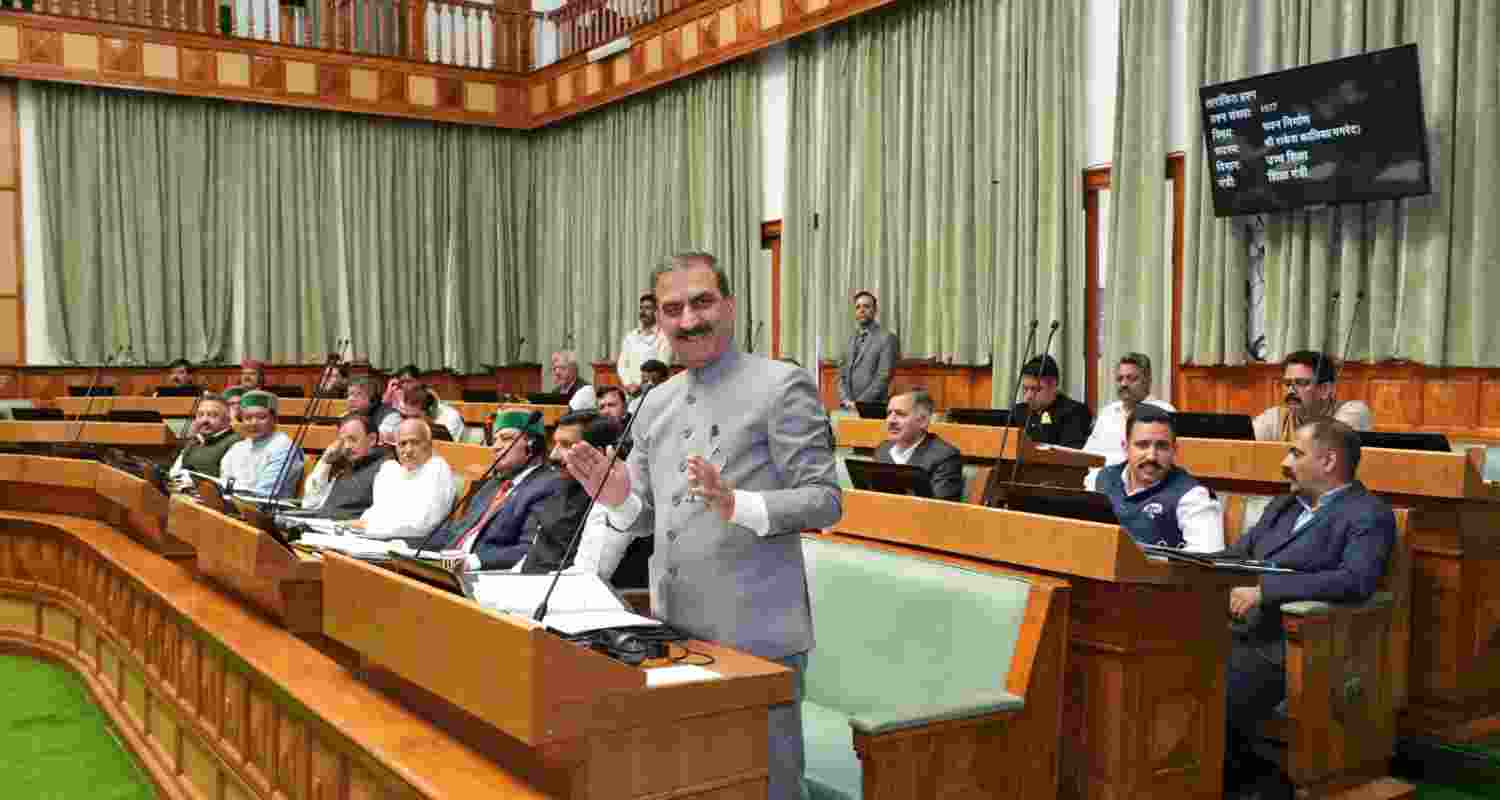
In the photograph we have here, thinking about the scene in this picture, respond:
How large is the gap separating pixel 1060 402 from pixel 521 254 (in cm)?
774

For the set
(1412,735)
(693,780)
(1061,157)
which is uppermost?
(1061,157)

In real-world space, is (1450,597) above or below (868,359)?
below

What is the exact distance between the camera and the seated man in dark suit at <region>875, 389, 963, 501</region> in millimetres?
4621

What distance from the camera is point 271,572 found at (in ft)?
10.1

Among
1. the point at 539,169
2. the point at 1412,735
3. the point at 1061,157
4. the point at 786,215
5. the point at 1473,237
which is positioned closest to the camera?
the point at 1412,735

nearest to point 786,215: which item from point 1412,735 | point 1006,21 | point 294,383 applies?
point 1006,21

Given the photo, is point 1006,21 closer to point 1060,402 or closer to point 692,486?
point 1060,402

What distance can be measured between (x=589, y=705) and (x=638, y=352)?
25.3ft

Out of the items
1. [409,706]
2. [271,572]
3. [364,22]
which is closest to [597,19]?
[364,22]

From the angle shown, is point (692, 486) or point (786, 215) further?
point (786, 215)

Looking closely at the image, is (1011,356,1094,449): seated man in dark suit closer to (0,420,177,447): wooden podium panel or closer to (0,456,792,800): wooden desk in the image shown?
(0,456,792,800): wooden desk

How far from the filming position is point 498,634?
1790 millimetres

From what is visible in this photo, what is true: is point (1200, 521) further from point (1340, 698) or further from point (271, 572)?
point (271, 572)

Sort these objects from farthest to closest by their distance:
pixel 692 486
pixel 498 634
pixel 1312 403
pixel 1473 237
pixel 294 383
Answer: pixel 294 383, pixel 1473 237, pixel 1312 403, pixel 692 486, pixel 498 634
